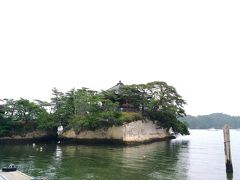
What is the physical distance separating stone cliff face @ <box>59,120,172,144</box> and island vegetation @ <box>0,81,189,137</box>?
118 cm

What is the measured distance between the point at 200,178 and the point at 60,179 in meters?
10.9

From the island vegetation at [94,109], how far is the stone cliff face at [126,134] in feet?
3.86

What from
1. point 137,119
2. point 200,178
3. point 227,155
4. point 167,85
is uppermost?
point 167,85

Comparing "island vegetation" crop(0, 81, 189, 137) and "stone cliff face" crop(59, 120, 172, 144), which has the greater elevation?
"island vegetation" crop(0, 81, 189, 137)

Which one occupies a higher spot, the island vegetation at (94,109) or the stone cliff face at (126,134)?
the island vegetation at (94,109)

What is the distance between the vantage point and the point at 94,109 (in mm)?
62000

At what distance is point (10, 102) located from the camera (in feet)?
227

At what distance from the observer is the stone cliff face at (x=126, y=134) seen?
59022mm

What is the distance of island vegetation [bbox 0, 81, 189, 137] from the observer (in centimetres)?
6144

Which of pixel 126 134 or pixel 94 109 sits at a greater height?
pixel 94 109

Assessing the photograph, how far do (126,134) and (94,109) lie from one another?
801 centimetres

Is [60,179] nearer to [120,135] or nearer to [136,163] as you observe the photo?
[136,163]

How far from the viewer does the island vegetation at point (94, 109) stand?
2419 inches

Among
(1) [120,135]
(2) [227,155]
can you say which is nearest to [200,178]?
(2) [227,155]
